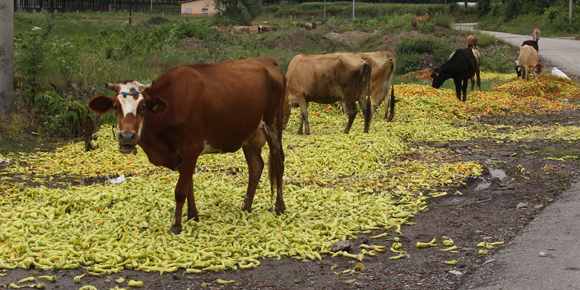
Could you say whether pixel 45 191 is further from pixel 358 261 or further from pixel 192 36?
pixel 192 36

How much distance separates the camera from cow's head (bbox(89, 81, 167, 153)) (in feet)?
17.6

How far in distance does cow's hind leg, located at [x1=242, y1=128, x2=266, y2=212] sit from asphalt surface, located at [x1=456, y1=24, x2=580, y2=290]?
2.98 meters

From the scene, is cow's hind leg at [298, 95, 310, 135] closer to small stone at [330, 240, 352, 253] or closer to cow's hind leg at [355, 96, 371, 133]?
cow's hind leg at [355, 96, 371, 133]

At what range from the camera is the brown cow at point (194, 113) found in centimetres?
552

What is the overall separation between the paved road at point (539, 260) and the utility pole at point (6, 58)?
34.5 ft

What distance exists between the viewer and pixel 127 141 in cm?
532

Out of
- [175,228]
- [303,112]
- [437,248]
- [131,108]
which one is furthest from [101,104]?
[303,112]

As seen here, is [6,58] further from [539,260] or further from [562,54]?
[562,54]

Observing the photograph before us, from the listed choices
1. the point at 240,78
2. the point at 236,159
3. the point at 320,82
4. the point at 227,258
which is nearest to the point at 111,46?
the point at 320,82

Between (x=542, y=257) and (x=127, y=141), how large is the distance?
13.8 ft

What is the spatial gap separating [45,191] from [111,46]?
1350 cm

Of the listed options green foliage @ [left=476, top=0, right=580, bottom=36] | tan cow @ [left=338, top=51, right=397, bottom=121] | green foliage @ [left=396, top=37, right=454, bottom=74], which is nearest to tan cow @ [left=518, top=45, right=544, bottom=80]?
green foliage @ [left=396, top=37, right=454, bottom=74]

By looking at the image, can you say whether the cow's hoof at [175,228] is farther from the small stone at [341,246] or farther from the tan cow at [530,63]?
the tan cow at [530,63]

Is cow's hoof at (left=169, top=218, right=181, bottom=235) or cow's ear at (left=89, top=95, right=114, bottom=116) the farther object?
cow's hoof at (left=169, top=218, right=181, bottom=235)
